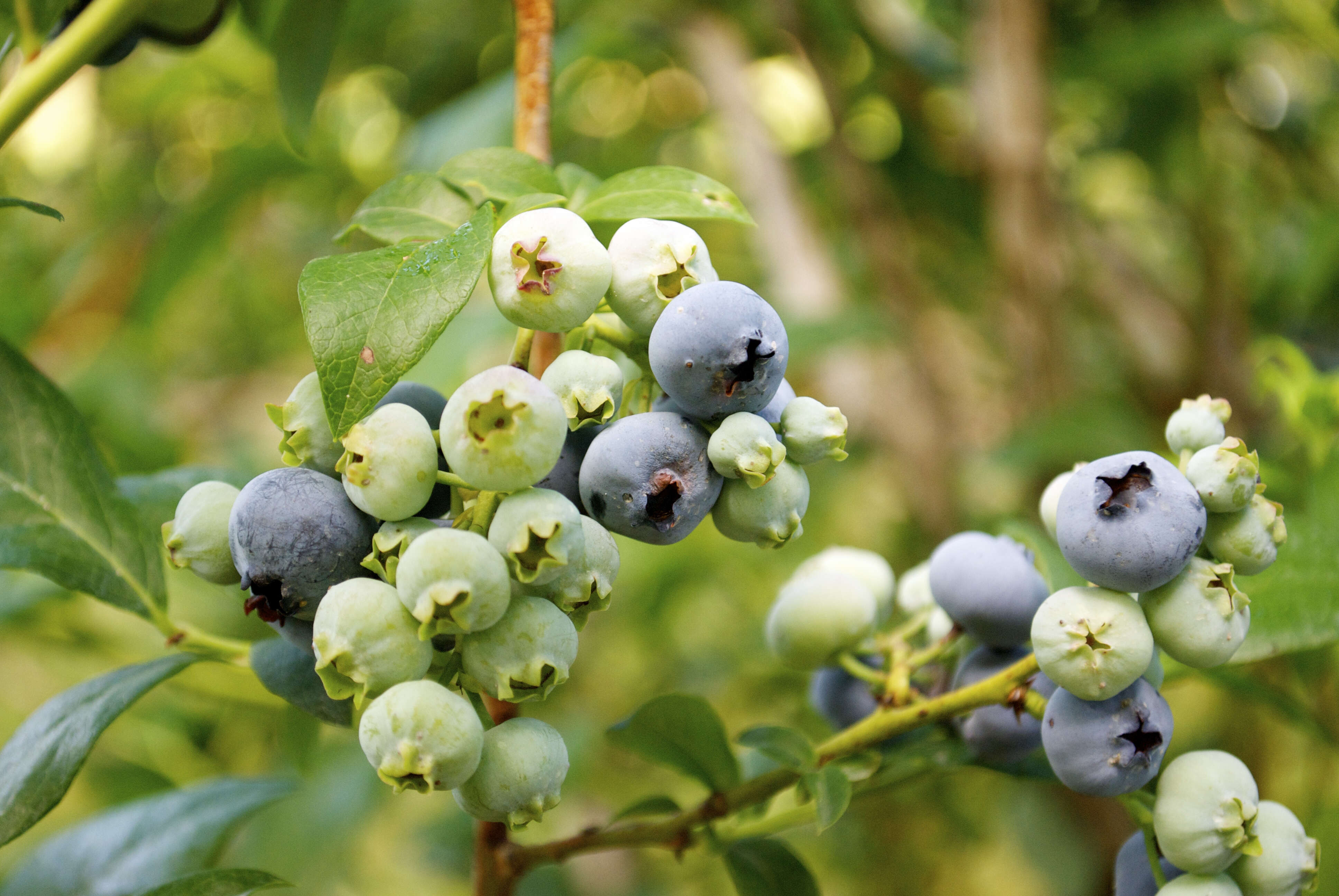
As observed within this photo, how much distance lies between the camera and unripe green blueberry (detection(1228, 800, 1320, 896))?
452 millimetres

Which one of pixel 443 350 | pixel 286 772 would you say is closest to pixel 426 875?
pixel 286 772

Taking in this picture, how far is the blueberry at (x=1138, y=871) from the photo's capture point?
48 cm

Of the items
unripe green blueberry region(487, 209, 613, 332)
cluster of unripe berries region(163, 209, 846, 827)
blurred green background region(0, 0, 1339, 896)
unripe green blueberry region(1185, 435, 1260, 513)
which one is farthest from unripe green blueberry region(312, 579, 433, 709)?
blurred green background region(0, 0, 1339, 896)

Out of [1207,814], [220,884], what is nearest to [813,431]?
[1207,814]

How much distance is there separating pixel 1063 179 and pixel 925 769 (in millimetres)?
1372

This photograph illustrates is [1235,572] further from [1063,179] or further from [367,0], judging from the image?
[1063,179]

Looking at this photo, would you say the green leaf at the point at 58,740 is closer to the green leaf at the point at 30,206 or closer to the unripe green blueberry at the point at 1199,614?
the green leaf at the point at 30,206

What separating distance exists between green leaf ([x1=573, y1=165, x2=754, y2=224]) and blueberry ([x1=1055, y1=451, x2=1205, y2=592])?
191 millimetres

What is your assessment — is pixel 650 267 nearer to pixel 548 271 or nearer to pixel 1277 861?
pixel 548 271

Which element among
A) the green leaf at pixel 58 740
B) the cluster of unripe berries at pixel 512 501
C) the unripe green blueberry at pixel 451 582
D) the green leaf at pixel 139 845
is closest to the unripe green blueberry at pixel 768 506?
the cluster of unripe berries at pixel 512 501

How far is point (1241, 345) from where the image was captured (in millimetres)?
1361

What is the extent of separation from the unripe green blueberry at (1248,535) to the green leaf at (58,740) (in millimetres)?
515

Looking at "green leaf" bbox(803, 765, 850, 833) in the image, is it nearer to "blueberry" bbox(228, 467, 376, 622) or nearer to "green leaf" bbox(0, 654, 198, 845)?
"blueberry" bbox(228, 467, 376, 622)

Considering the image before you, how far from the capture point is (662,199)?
0.46 m
